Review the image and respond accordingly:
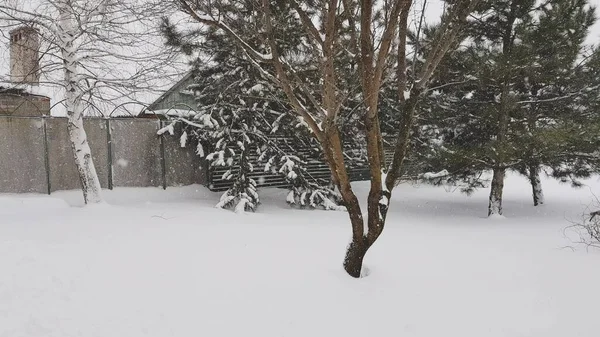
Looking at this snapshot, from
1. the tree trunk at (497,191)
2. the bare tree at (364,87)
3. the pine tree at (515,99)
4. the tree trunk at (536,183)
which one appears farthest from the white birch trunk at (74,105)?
the tree trunk at (536,183)

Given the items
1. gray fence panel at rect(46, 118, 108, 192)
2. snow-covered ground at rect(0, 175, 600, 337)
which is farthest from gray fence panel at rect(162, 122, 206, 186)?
snow-covered ground at rect(0, 175, 600, 337)

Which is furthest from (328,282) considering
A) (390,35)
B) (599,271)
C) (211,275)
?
(599,271)

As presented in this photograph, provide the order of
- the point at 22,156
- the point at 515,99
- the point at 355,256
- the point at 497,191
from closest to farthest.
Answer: the point at 355,256, the point at 22,156, the point at 515,99, the point at 497,191

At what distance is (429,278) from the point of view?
16.7 feet

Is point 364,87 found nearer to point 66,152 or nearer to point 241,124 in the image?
point 241,124

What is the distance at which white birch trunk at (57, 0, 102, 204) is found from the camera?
7.91 meters

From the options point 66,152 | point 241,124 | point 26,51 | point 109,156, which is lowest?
point 109,156

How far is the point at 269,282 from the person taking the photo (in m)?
4.61

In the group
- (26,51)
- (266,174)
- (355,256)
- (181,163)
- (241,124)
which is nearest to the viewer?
(355,256)

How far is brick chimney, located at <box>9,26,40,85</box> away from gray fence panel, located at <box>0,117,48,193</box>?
1281mm

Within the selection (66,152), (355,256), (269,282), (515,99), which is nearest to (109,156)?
(66,152)

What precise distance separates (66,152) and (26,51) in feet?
7.84

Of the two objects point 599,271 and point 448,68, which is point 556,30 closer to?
point 448,68

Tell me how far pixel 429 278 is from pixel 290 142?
20.8ft
